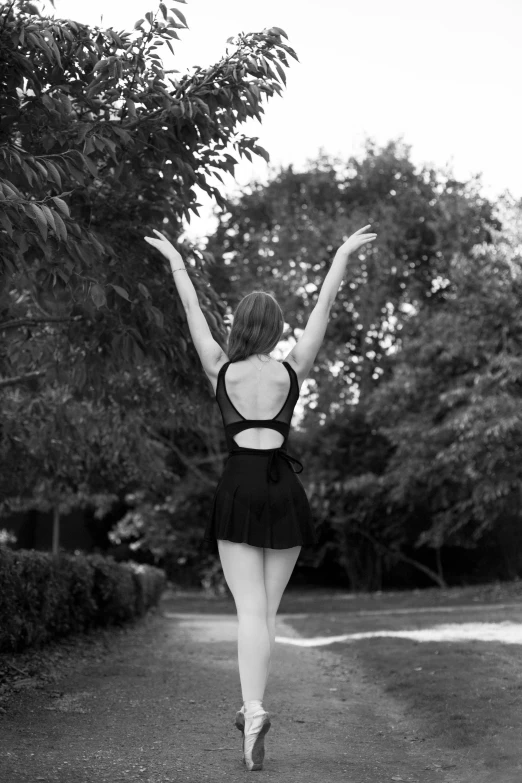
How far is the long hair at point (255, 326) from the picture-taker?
170 inches

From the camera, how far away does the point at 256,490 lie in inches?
168

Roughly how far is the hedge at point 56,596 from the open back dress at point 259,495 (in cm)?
350

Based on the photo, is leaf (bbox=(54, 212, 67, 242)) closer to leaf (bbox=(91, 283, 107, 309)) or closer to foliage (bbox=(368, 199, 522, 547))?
leaf (bbox=(91, 283, 107, 309))

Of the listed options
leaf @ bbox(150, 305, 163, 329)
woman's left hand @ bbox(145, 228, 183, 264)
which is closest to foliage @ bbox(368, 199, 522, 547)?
leaf @ bbox(150, 305, 163, 329)

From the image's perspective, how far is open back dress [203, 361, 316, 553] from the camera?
13.8 feet

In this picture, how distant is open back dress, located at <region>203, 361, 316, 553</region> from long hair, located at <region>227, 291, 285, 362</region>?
0.41ft

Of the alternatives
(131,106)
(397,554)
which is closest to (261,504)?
(131,106)

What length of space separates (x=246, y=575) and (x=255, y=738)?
69 cm

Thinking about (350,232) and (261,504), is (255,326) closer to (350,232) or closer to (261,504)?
(261,504)

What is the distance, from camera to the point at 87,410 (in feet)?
36.9

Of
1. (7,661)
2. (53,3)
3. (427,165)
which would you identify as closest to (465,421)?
(427,165)

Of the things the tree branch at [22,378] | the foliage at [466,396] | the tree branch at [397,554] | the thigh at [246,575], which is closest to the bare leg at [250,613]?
the thigh at [246,575]

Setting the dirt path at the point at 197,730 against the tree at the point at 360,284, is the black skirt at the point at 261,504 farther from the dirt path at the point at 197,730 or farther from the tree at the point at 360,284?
the tree at the point at 360,284

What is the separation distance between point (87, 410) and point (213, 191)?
15.0ft
